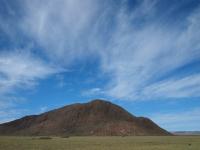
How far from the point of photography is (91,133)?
200 metres

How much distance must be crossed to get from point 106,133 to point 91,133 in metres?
10.5

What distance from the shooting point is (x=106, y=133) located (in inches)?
7859
